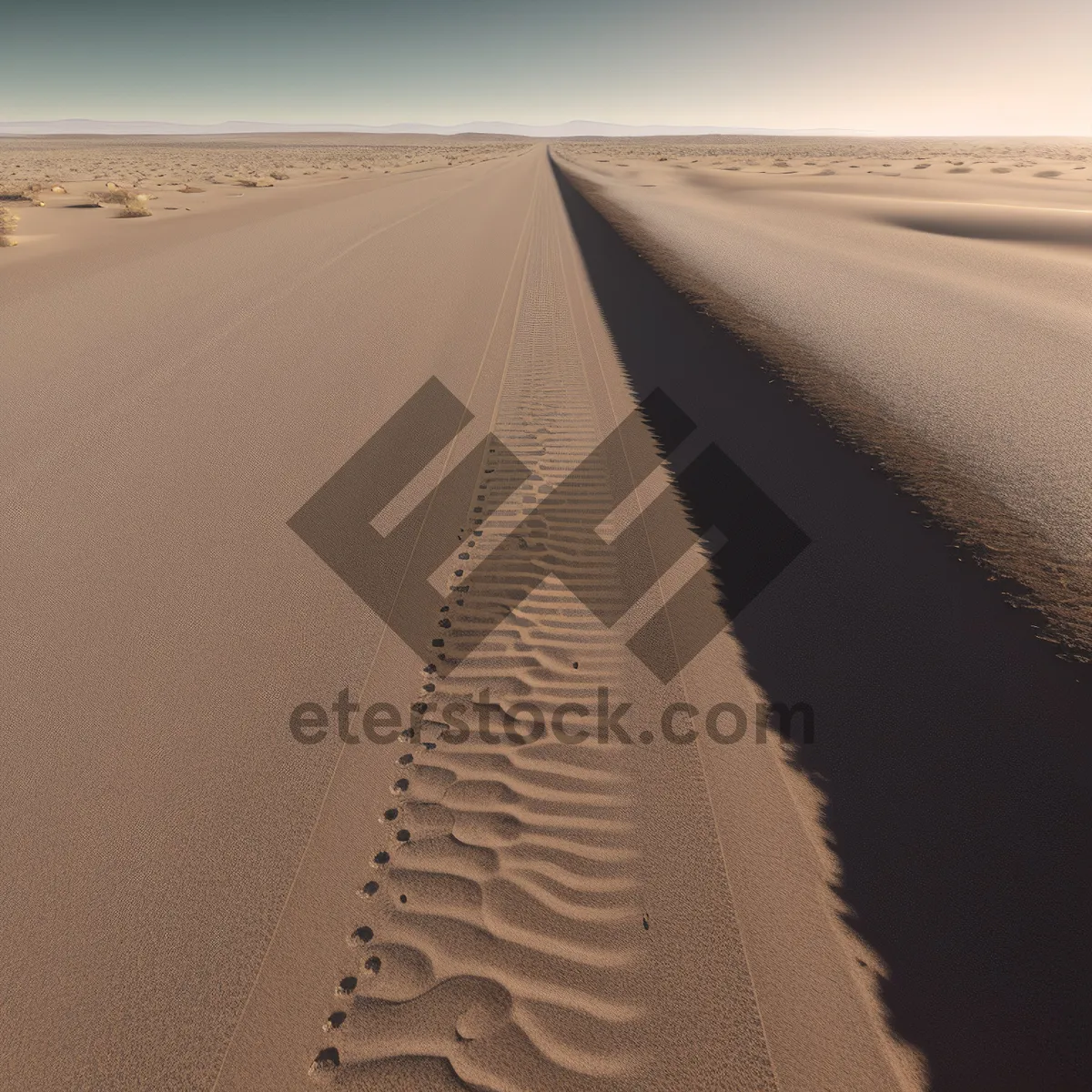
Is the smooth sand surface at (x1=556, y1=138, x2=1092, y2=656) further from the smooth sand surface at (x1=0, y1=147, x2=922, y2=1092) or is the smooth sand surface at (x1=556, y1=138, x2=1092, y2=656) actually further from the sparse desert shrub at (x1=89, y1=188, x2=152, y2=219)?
the sparse desert shrub at (x1=89, y1=188, x2=152, y2=219)

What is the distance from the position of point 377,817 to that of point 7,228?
951 inches

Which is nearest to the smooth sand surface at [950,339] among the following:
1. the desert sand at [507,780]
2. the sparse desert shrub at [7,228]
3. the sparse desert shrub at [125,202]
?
the desert sand at [507,780]

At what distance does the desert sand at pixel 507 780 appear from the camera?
247 cm

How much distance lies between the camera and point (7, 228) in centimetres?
1881

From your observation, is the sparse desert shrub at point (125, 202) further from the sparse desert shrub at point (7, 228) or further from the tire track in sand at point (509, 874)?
the tire track in sand at point (509, 874)

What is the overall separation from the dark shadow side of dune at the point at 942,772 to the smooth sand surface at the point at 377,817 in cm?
23

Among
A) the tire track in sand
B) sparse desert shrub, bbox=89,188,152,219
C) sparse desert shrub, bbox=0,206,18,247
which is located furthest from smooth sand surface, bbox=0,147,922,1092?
sparse desert shrub, bbox=89,188,152,219

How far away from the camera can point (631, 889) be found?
9.50 ft

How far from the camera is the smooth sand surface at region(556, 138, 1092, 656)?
5566 millimetres

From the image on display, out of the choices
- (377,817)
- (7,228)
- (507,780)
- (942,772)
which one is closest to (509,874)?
(507,780)

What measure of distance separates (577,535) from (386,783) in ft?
9.05

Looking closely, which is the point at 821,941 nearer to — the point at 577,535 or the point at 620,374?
the point at 577,535

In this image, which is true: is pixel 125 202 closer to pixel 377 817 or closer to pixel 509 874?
pixel 377 817

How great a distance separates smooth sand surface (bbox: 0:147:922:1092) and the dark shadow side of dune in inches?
8.9
